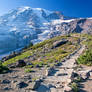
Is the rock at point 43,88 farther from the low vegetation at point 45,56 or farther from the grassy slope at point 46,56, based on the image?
the grassy slope at point 46,56

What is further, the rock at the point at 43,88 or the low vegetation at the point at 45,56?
the low vegetation at the point at 45,56

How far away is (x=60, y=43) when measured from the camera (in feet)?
235

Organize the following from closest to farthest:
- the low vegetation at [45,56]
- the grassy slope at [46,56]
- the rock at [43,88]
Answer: the rock at [43,88]
the low vegetation at [45,56]
the grassy slope at [46,56]

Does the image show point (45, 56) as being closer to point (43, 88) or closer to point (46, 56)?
point (46, 56)

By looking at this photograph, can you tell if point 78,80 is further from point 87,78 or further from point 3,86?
point 3,86

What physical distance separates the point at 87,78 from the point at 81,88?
3.21 m

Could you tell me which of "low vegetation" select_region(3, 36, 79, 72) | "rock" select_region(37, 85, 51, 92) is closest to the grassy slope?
"low vegetation" select_region(3, 36, 79, 72)

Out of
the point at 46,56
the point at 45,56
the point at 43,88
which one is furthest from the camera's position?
the point at 45,56

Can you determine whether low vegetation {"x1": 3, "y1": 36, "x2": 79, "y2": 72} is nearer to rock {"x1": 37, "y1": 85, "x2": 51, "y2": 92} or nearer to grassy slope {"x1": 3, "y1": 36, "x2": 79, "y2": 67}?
grassy slope {"x1": 3, "y1": 36, "x2": 79, "y2": 67}

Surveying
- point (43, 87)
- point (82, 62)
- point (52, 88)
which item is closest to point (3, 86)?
point (43, 87)

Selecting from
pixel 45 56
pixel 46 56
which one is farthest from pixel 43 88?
pixel 45 56

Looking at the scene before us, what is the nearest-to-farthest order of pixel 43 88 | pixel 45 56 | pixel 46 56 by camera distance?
1. pixel 43 88
2. pixel 46 56
3. pixel 45 56

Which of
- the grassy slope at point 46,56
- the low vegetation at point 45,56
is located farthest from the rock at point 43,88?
the grassy slope at point 46,56

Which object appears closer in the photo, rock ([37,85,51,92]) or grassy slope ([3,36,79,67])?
rock ([37,85,51,92])
